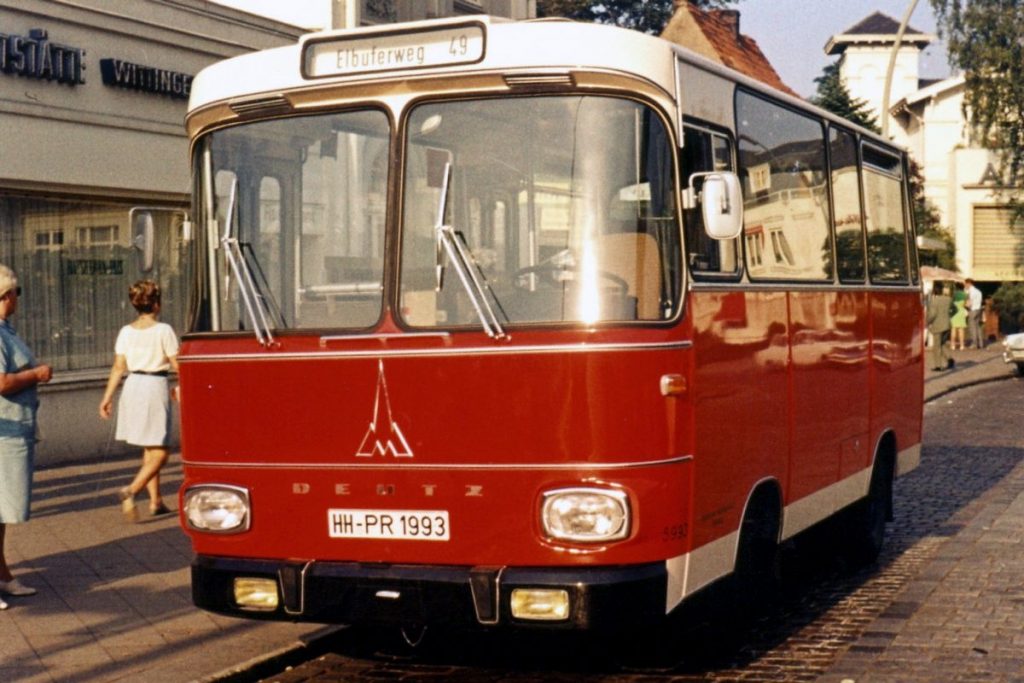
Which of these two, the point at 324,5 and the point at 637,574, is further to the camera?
the point at 324,5

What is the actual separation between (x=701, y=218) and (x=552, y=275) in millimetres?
770

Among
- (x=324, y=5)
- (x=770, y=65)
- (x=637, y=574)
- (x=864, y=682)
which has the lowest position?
(x=864, y=682)

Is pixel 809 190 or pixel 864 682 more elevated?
pixel 809 190

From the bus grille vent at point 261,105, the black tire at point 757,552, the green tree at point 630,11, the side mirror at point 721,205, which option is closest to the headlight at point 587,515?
the side mirror at point 721,205

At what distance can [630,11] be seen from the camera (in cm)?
5744

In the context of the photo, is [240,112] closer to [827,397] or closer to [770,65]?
[827,397]

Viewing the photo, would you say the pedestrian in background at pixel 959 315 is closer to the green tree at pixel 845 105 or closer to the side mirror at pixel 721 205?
the green tree at pixel 845 105

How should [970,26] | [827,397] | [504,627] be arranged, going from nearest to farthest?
[504,627], [827,397], [970,26]

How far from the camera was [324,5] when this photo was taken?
2331cm

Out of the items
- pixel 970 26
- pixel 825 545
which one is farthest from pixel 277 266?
pixel 970 26

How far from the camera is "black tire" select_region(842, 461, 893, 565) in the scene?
10.8 meters

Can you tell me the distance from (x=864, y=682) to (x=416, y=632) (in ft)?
7.06

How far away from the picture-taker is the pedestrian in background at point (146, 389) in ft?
40.8

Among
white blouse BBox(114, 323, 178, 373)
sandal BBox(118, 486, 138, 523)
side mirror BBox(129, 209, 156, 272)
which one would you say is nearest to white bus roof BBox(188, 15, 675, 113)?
side mirror BBox(129, 209, 156, 272)
